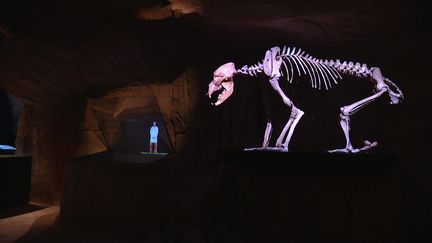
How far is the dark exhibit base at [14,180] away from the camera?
6.68 meters

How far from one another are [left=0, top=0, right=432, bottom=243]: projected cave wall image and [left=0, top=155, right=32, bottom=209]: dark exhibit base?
49mm

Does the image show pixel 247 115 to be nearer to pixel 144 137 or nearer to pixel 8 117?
pixel 144 137

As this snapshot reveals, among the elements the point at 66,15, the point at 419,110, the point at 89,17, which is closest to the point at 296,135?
the point at 419,110

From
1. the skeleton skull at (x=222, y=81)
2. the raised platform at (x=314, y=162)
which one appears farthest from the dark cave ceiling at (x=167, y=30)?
the raised platform at (x=314, y=162)

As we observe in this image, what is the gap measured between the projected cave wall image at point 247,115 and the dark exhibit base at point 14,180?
5 centimetres

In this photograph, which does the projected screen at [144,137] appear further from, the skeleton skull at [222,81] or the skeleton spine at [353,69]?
the skeleton spine at [353,69]

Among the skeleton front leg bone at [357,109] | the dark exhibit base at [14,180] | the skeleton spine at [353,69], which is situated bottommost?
the dark exhibit base at [14,180]

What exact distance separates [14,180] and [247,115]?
5612 mm

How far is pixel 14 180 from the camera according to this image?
6949mm

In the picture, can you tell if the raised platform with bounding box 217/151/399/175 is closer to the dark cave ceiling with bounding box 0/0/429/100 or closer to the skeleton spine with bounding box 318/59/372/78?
the skeleton spine with bounding box 318/59/372/78

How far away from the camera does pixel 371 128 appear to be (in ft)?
16.1

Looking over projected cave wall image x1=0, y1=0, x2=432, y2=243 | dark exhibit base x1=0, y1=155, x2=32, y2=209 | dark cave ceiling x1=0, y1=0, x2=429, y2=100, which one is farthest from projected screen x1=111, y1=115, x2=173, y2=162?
dark cave ceiling x1=0, y1=0, x2=429, y2=100

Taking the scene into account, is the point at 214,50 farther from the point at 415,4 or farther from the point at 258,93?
the point at 415,4

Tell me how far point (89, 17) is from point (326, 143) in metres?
4.43
